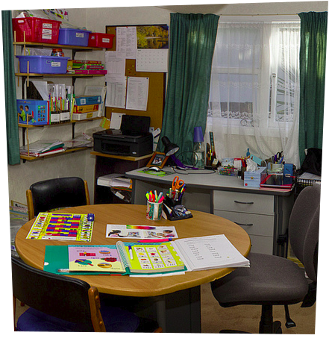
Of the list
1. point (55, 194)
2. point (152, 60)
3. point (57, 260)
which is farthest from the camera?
point (152, 60)

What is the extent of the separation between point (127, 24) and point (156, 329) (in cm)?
294

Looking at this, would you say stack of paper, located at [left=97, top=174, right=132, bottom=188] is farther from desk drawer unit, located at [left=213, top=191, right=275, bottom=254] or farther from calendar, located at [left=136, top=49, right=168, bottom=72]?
calendar, located at [left=136, top=49, right=168, bottom=72]

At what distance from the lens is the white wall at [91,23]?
3.38 meters

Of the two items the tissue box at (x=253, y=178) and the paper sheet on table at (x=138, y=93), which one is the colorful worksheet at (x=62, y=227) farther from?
the paper sheet on table at (x=138, y=93)

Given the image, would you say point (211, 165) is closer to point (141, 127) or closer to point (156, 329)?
point (141, 127)

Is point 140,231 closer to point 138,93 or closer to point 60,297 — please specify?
point 60,297

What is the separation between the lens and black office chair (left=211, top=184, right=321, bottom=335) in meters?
1.98

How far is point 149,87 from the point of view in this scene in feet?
12.9

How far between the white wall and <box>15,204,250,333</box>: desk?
130 cm

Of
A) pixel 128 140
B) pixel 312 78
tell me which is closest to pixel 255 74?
pixel 312 78

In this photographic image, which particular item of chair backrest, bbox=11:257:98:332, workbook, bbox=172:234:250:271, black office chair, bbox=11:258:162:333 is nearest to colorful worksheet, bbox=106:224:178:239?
workbook, bbox=172:234:250:271

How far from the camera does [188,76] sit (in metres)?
3.73

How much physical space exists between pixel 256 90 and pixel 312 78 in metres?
0.46

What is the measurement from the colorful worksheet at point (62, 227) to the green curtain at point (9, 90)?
45.1 inches
